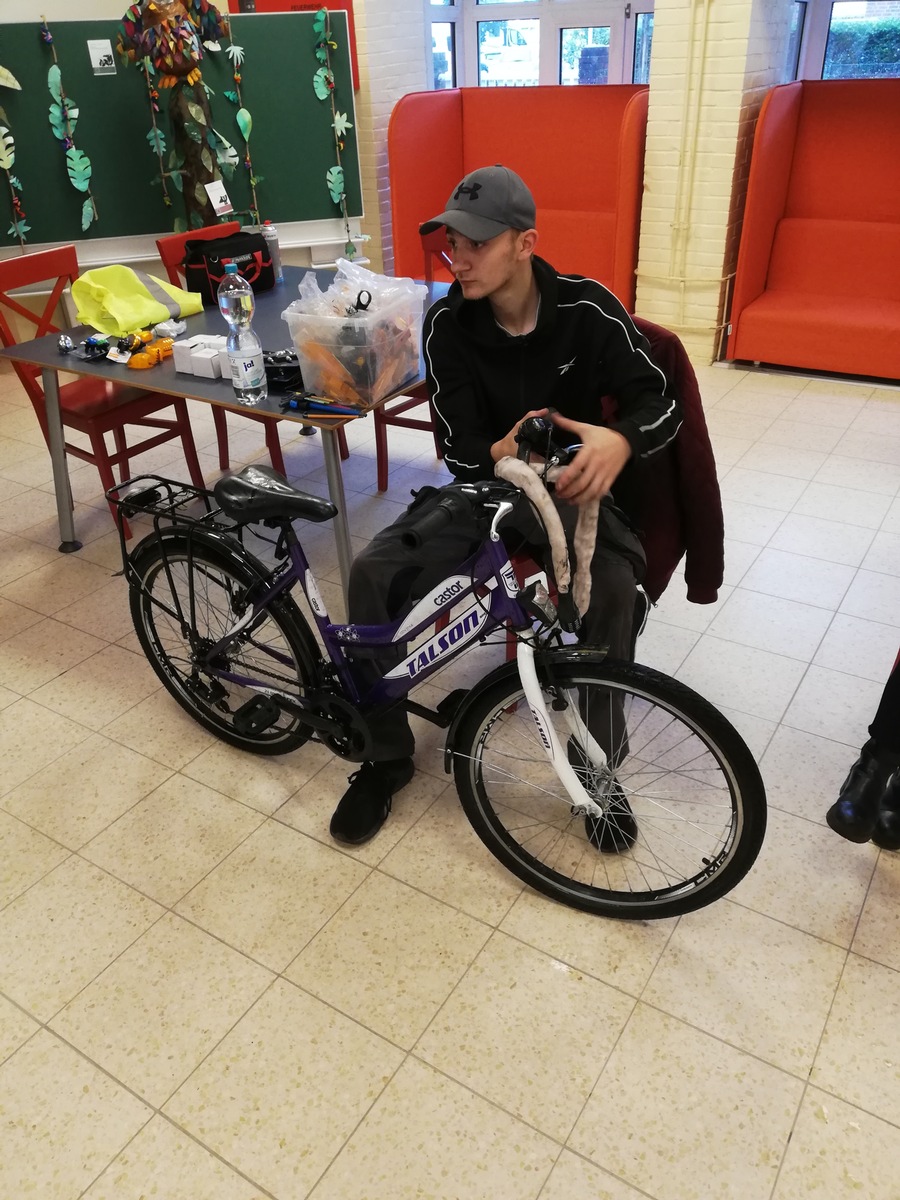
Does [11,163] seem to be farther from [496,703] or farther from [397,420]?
[496,703]

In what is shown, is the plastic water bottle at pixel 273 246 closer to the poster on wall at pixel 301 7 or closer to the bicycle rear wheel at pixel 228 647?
the bicycle rear wheel at pixel 228 647

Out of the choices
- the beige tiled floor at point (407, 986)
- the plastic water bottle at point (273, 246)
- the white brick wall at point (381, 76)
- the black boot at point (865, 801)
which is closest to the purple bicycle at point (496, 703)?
the beige tiled floor at point (407, 986)

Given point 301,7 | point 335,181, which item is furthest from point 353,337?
point 301,7

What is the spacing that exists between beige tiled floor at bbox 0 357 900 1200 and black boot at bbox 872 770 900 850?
0.19 ft

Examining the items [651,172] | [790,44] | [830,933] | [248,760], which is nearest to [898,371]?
[651,172]

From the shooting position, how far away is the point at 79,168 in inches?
170

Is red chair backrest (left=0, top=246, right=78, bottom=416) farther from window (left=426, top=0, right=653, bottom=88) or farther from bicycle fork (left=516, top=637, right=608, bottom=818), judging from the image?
window (left=426, top=0, right=653, bottom=88)

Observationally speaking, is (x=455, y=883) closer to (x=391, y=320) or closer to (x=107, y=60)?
(x=391, y=320)

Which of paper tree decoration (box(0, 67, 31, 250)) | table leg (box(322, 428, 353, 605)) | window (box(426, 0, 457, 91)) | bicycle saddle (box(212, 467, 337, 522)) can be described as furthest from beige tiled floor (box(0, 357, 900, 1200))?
window (box(426, 0, 457, 91))

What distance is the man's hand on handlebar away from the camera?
4.75ft

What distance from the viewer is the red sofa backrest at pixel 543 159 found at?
4586 mm

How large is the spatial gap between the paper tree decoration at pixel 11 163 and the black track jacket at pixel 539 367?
136 inches

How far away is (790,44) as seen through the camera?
14.7 feet

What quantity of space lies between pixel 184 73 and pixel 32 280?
5.67ft
